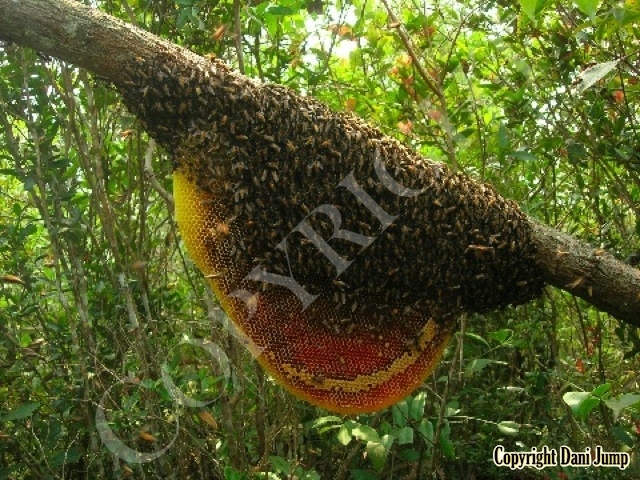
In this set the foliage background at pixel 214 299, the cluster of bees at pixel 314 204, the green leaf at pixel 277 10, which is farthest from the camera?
the foliage background at pixel 214 299

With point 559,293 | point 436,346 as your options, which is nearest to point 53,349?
point 436,346

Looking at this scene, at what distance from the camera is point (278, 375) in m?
1.78

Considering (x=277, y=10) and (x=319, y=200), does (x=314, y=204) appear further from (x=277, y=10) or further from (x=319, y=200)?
(x=277, y=10)

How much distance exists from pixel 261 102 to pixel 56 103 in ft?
5.06

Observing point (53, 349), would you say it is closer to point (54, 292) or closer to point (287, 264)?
point (54, 292)

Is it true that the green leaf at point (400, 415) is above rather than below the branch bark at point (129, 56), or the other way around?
below

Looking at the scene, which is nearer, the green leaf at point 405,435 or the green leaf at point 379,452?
the green leaf at point 379,452

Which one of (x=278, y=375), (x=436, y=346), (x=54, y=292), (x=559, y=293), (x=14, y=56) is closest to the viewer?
(x=278, y=375)

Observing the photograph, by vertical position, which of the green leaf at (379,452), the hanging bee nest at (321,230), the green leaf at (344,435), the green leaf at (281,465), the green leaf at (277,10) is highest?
the green leaf at (277,10)

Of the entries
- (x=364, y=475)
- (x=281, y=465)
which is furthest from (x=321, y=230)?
(x=364, y=475)

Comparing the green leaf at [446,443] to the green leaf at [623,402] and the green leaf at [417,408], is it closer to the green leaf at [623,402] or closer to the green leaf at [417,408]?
the green leaf at [417,408]

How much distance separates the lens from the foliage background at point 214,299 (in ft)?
7.93

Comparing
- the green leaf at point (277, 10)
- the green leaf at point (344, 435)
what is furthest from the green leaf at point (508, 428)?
the green leaf at point (277, 10)

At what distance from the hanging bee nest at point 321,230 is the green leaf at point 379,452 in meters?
0.38
